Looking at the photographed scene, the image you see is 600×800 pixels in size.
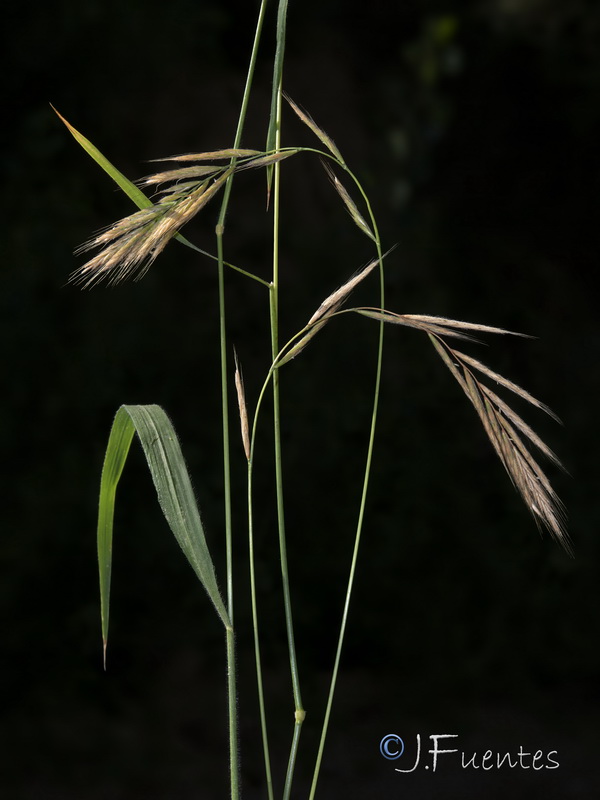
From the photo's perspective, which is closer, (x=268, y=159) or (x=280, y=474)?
(x=268, y=159)

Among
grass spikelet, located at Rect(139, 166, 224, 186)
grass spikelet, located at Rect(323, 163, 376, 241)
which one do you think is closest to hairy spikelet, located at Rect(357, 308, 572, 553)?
grass spikelet, located at Rect(323, 163, 376, 241)

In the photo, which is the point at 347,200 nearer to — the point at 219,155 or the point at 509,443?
the point at 219,155

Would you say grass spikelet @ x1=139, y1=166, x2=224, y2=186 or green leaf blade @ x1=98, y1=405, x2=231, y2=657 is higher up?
grass spikelet @ x1=139, y1=166, x2=224, y2=186

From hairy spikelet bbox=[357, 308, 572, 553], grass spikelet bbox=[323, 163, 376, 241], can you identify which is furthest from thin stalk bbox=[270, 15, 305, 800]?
hairy spikelet bbox=[357, 308, 572, 553]

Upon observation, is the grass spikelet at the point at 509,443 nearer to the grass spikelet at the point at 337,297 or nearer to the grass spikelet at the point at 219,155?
the grass spikelet at the point at 337,297

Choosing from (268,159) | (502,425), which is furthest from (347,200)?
(502,425)

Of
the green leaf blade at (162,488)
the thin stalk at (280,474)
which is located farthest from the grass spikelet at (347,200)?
the green leaf blade at (162,488)

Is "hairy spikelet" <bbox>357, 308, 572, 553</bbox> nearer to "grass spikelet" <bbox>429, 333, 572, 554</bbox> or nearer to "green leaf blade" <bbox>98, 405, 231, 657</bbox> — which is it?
"grass spikelet" <bbox>429, 333, 572, 554</bbox>

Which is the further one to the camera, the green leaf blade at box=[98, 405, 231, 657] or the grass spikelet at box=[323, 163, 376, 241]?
the grass spikelet at box=[323, 163, 376, 241]

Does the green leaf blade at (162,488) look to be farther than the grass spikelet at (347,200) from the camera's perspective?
No

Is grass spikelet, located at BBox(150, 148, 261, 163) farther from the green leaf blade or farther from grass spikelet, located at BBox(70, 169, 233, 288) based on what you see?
the green leaf blade

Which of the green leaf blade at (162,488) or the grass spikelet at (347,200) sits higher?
the grass spikelet at (347,200)
